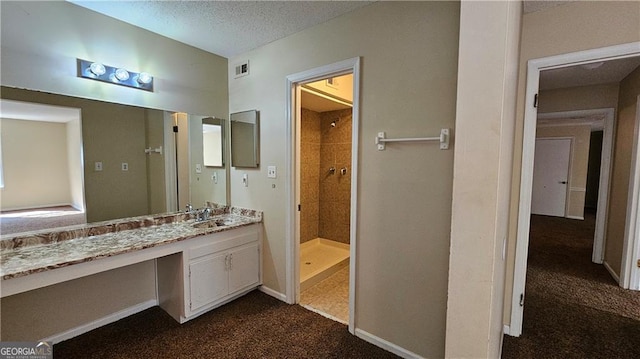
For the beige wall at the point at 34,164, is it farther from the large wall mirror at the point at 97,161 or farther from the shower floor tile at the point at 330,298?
the shower floor tile at the point at 330,298

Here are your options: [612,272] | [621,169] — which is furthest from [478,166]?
[612,272]

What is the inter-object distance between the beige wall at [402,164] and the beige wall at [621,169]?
2.78 metres

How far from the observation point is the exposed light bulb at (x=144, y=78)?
7.64ft

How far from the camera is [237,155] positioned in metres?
2.93

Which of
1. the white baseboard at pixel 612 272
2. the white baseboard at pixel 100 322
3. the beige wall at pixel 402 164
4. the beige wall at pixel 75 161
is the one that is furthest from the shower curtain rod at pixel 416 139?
the white baseboard at pixel 612 272

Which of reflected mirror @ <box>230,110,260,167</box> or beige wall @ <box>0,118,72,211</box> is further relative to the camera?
reflected mirror @ <box>230,110,260,167</box>

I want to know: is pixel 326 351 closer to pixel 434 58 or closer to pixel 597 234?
pixel 434 58

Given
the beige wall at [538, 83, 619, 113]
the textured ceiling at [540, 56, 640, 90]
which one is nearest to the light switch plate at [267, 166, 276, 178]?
the textured ceiling at [540, 56, 640, 90]

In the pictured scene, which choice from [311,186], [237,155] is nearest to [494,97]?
[237,155]

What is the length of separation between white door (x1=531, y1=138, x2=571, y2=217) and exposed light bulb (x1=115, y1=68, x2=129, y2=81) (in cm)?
799

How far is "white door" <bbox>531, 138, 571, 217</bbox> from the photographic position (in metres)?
6.46

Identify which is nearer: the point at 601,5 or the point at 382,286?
the point at 601,5

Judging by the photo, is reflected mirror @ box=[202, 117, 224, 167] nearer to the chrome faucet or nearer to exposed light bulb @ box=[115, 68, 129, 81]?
the chrome faucet

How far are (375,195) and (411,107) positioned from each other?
2.18 feet
